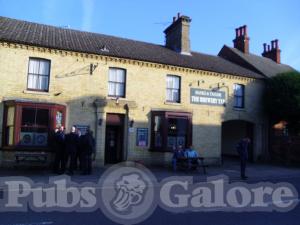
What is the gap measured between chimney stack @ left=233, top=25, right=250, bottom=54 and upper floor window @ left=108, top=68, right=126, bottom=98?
13.8 meters

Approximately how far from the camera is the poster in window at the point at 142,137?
19.5m

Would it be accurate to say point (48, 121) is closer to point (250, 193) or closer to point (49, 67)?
point (49, 67)

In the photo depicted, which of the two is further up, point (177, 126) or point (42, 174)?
point (177, 126)

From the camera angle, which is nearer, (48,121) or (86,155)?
(86,155)

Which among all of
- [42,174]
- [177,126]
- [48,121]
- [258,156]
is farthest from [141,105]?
[258,156]

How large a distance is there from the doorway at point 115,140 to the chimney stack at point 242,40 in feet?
48.1

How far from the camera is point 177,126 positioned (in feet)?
66.9

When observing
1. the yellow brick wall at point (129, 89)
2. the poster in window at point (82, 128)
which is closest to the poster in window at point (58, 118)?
the yellow brick wall at point (129, 89)

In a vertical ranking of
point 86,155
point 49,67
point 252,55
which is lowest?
point 86,155

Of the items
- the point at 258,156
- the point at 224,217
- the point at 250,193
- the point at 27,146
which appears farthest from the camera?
the point at 258,156

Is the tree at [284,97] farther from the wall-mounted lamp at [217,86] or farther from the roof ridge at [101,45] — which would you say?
the wall-mounted lamp at [217,86]

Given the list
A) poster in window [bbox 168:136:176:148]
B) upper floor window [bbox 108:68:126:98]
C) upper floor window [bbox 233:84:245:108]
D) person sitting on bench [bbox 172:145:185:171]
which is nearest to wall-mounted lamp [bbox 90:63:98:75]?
upper floor window [bbox 108:68:126:98]

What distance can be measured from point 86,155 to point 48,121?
9.55 feet

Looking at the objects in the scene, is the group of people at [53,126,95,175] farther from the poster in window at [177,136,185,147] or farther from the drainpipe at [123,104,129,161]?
the poster in window at [177,136,185,147]
